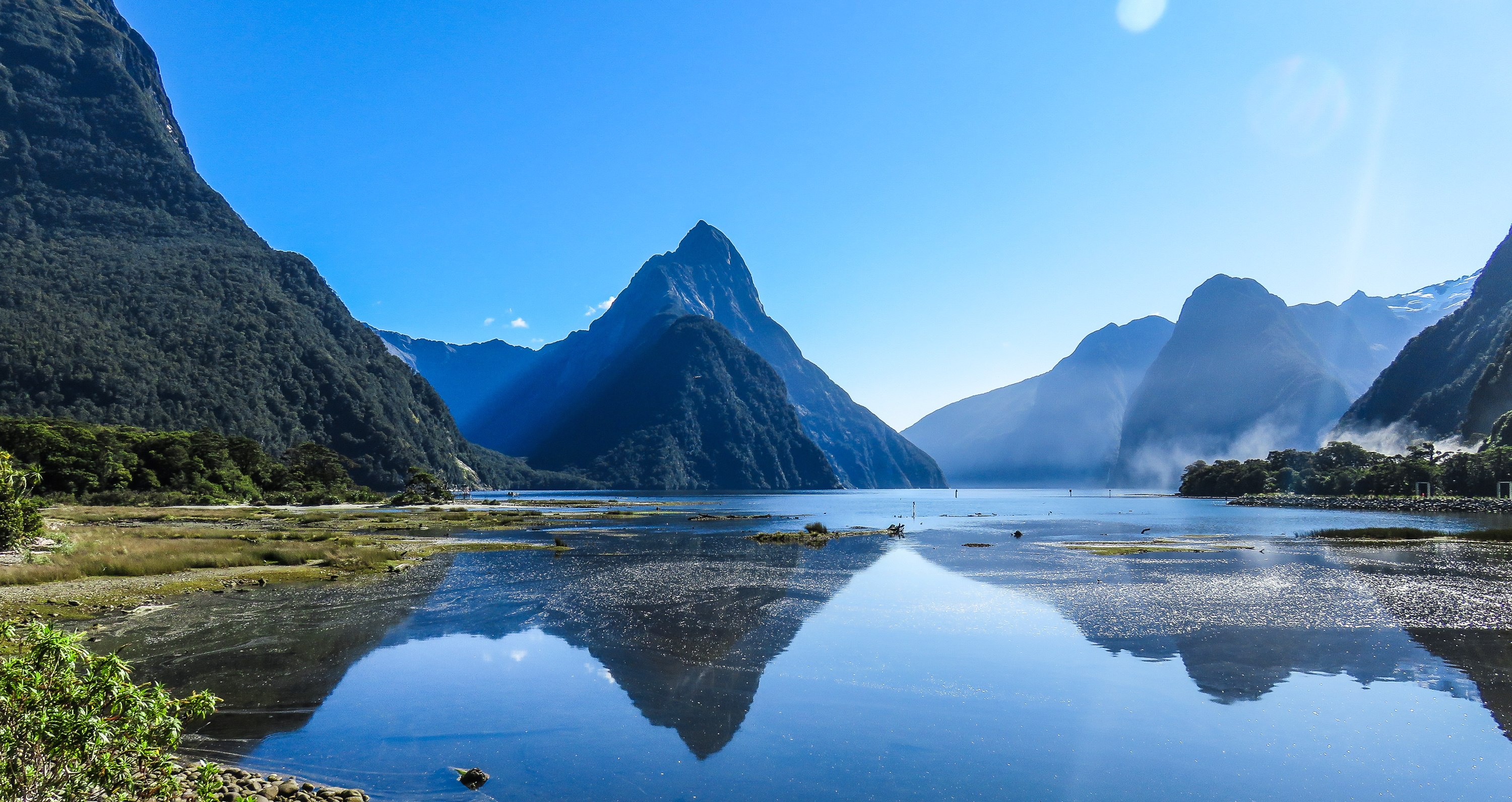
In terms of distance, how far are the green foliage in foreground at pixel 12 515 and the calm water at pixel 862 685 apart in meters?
11.6

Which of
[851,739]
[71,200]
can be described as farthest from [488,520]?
[71,200]

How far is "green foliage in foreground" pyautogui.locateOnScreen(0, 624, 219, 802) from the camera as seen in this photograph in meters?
8.13

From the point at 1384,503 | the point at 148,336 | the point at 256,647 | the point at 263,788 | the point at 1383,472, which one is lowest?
the point at 256,647

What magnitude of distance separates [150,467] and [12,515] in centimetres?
7135

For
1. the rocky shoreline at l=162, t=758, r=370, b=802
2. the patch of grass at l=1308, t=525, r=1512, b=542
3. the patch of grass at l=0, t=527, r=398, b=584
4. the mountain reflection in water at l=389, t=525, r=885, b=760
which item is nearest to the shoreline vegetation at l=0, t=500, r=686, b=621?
the patch of grass at l=0, t=527, r=398, b=584

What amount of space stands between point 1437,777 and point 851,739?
10524 millimetres

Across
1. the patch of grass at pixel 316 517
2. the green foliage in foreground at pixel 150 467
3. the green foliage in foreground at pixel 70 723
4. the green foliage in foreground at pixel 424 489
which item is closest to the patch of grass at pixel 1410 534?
the green foliage in foreground at pixel 70 723

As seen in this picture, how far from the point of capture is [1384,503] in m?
125

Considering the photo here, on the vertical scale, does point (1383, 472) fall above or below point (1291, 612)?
above

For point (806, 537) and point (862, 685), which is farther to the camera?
point (806, 537)

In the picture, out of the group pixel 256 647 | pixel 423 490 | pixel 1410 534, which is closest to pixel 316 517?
pixel 423 490

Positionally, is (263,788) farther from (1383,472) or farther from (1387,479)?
(1383,472)

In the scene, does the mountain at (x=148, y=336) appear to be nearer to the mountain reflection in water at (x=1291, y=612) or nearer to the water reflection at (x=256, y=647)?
the water reflection at (x=256, y=647)

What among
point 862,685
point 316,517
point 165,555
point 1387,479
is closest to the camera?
point 862,685
